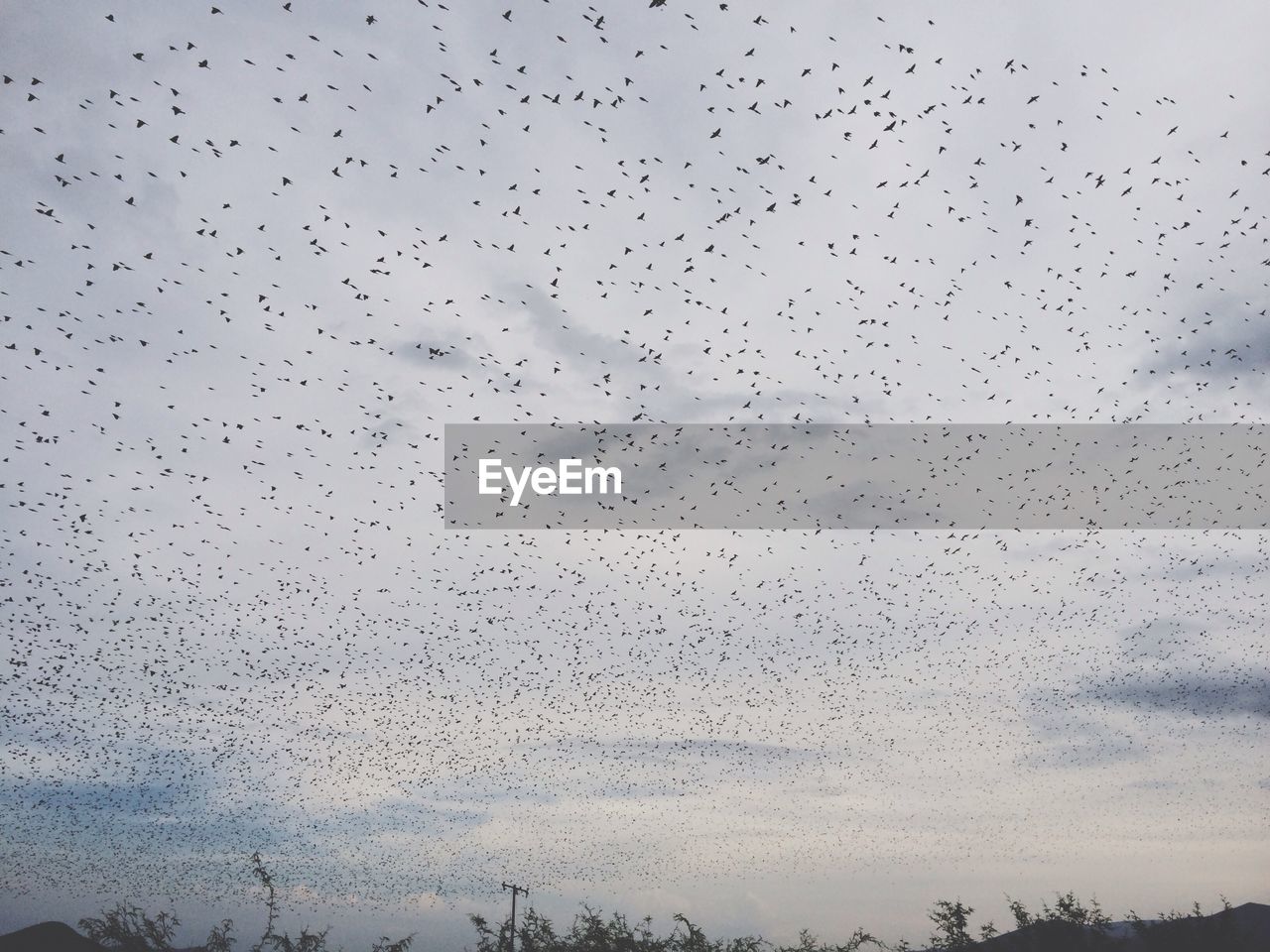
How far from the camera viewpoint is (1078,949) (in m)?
53.8

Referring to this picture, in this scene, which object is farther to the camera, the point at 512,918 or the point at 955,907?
the point at 512,918

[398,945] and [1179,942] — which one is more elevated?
[398,945]

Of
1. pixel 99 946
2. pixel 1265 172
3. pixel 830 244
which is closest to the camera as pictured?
pixel 1265 172

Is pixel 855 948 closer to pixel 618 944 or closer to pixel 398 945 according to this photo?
pixel 618 944

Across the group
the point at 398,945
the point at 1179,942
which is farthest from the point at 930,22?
the point at 1179,942

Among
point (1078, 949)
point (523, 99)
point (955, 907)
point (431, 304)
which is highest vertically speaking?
point (523, 99)

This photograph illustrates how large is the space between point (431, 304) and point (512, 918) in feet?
157

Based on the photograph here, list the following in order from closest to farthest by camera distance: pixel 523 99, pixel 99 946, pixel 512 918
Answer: pixel 523 99
pixel 99 946
pixel 512 918

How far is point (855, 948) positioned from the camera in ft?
150

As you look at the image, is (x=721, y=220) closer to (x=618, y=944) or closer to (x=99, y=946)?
(x=618, y=944)

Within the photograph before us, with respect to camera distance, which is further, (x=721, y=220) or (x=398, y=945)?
(x=398, y=945)

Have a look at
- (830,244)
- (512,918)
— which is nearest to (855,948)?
(512,918)

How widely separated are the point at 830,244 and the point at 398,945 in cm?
3923

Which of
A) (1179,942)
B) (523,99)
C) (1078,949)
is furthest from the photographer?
(1078,949)
